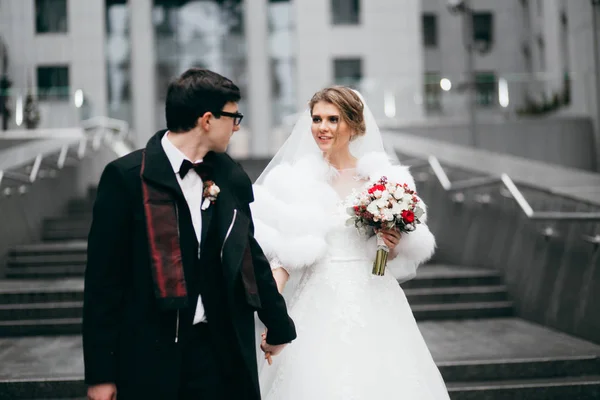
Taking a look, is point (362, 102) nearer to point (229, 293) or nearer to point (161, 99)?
point (229, 293)

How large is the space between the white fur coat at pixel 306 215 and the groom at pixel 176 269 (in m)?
1.01

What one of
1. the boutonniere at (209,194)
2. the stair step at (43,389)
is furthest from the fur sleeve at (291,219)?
the stair step at (43,389)

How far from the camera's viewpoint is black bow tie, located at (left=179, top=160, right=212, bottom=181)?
2668mm

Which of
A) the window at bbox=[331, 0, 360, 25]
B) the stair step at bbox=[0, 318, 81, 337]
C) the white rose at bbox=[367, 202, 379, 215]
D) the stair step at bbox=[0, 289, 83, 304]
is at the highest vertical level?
the window at bbox=[331, 0, 360, 25]

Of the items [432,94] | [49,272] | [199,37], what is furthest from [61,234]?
[199,37]

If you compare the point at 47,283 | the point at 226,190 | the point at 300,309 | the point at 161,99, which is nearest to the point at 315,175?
the point at 300,309

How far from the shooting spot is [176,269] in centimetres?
259

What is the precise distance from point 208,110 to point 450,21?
32975 mm

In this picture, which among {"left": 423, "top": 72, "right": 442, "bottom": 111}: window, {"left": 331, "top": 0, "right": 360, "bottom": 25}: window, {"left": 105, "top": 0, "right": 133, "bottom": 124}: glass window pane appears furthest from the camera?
{"left": 105, "top": 0, "right": 133, "bottom": 124}: glass window pane

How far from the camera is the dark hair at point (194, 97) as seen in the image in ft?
8.68

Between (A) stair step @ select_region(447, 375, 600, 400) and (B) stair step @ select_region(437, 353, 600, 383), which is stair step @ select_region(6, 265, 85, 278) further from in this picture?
(A) stair step @ select_region(447, 375, 600, 400)

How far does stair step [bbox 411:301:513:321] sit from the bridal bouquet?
3.49 meters

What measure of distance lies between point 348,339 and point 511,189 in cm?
431

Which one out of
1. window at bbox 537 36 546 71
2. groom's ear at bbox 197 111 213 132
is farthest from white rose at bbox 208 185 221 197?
window at bbox 537 36 546 71
